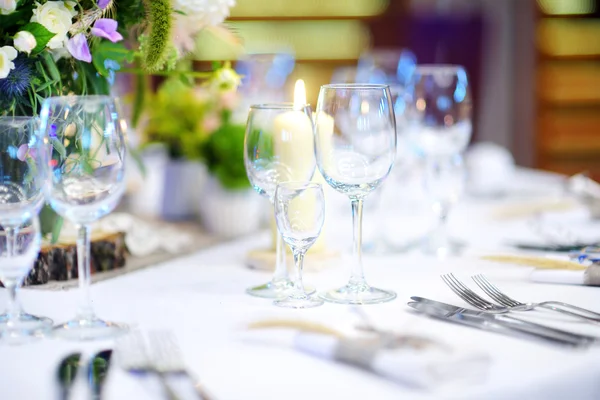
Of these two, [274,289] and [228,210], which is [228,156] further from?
[274,289]

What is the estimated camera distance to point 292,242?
1058mm

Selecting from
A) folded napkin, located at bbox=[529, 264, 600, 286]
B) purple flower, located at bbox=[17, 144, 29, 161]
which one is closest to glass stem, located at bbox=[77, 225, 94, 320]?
purple flower, located at bbox=[17, 144, 29, 161]

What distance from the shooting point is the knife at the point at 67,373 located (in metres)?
0.79

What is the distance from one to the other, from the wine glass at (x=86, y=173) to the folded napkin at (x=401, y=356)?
24 centimetres

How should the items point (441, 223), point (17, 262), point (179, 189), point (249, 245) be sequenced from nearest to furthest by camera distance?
point (17, 262), point (441, 223), point (249, 245), point (179, 189)

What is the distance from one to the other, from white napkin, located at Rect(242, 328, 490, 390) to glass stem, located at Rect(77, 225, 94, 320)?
0.26 m

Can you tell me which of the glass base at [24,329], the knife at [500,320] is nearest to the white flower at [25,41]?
the glass base at [24,329]

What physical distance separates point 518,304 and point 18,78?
74cm

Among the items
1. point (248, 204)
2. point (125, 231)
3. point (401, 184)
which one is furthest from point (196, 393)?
point (401, 184)

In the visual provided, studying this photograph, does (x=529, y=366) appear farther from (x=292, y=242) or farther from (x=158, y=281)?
(x=158, y=281)

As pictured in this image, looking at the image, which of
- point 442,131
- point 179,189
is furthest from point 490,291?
point 179,189

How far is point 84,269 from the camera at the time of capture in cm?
95

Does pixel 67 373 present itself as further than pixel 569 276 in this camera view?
No

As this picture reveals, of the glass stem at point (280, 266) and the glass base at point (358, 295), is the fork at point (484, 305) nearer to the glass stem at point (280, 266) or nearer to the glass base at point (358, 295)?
the glass base at point (358, 295)
